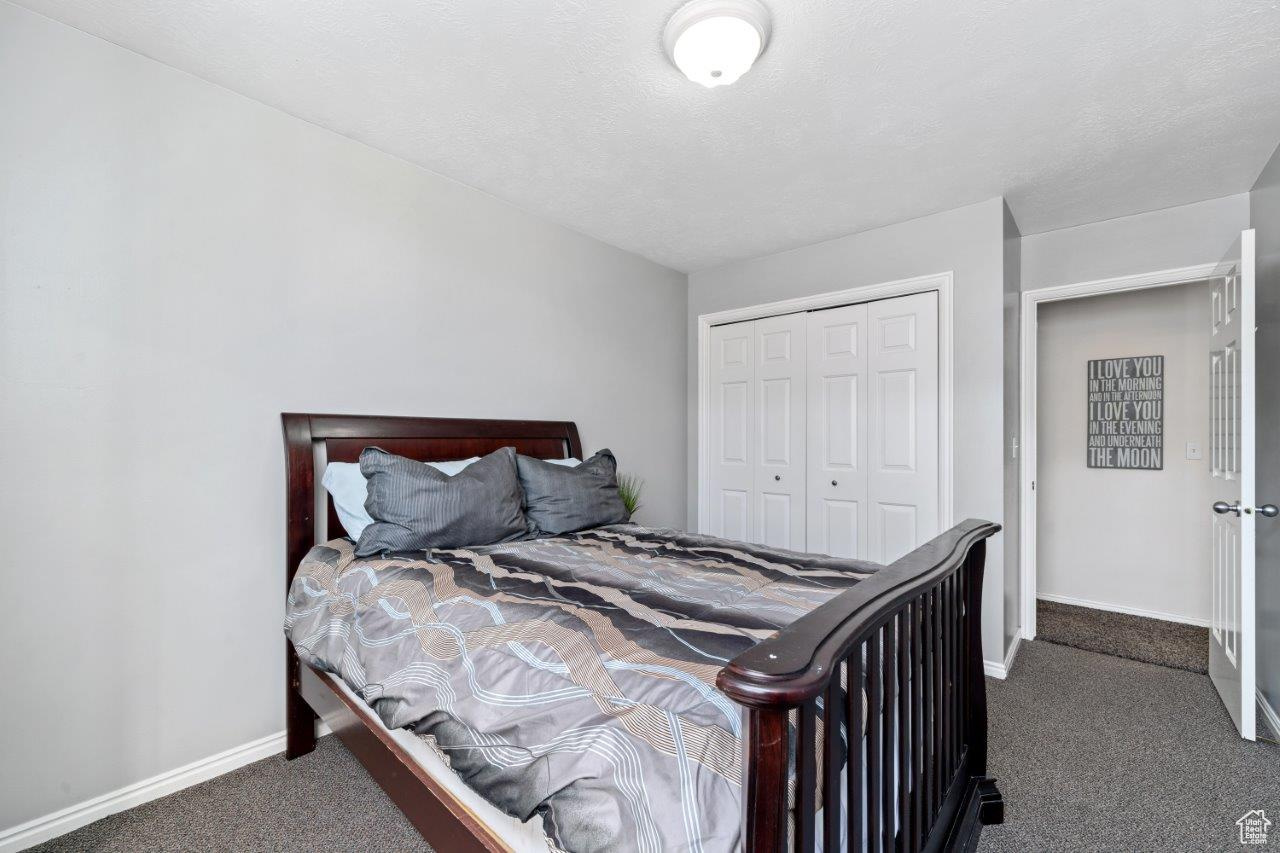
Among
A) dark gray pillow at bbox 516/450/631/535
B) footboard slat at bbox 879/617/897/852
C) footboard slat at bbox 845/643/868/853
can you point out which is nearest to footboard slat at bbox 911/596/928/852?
footboard slat at bbox 879/617/897/852

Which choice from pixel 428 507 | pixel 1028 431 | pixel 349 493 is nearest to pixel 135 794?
pixel 349 493

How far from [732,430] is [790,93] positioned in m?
2.32

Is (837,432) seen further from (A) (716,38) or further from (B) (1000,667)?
(A) (716,38)

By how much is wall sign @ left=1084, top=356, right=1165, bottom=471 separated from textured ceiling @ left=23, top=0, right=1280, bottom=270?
1.39 m

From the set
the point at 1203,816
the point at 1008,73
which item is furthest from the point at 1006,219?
the point at 1203,816

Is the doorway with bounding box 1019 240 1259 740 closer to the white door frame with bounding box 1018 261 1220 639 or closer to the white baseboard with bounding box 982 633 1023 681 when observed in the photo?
the white door frame with bounding box 1018 261 1220 639

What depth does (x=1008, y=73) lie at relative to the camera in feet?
6.28

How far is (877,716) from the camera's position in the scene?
103 centimetres

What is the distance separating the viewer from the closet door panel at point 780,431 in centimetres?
365

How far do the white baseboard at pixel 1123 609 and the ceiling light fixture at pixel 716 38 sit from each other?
433 cm

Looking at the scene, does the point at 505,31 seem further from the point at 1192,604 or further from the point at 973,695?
the point at 1192,604

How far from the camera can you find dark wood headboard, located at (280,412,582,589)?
7.06 ft

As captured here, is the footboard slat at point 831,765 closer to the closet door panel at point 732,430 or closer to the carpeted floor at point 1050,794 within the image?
the carpeted floor at point 1050,794

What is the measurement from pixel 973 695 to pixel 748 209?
96.4 inches
